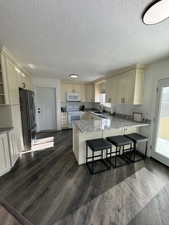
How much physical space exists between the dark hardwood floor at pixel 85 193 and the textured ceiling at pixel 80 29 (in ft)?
7.97

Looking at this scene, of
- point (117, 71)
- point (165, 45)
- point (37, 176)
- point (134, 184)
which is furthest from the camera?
point (117, 71)

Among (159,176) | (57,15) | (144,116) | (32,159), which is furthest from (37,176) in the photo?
(144,116)

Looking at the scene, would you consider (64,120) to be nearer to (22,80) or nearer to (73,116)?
(73,116)

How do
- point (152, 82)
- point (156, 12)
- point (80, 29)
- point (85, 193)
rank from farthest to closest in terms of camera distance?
point (152, 82)
point (85, 193)
point (80, 29)
point (156, 12)

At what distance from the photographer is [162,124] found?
252 centimetres

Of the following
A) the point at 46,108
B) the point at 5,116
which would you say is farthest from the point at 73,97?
the point at 5,116

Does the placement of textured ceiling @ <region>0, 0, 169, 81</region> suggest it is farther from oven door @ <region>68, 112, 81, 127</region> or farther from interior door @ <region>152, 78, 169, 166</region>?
oven door @ <region>68, 112, 81, 127</region>

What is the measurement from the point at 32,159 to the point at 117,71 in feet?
11.7

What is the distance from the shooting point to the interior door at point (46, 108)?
4647 mm

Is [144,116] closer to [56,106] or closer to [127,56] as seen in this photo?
[127,56]

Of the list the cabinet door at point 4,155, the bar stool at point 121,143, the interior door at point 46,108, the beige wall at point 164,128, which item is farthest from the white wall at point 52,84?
the beige wall at point 164,128

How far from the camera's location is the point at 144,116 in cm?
287

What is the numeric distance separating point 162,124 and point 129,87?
1.26 m

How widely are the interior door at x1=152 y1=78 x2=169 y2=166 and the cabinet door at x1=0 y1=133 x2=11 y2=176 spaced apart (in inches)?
136
